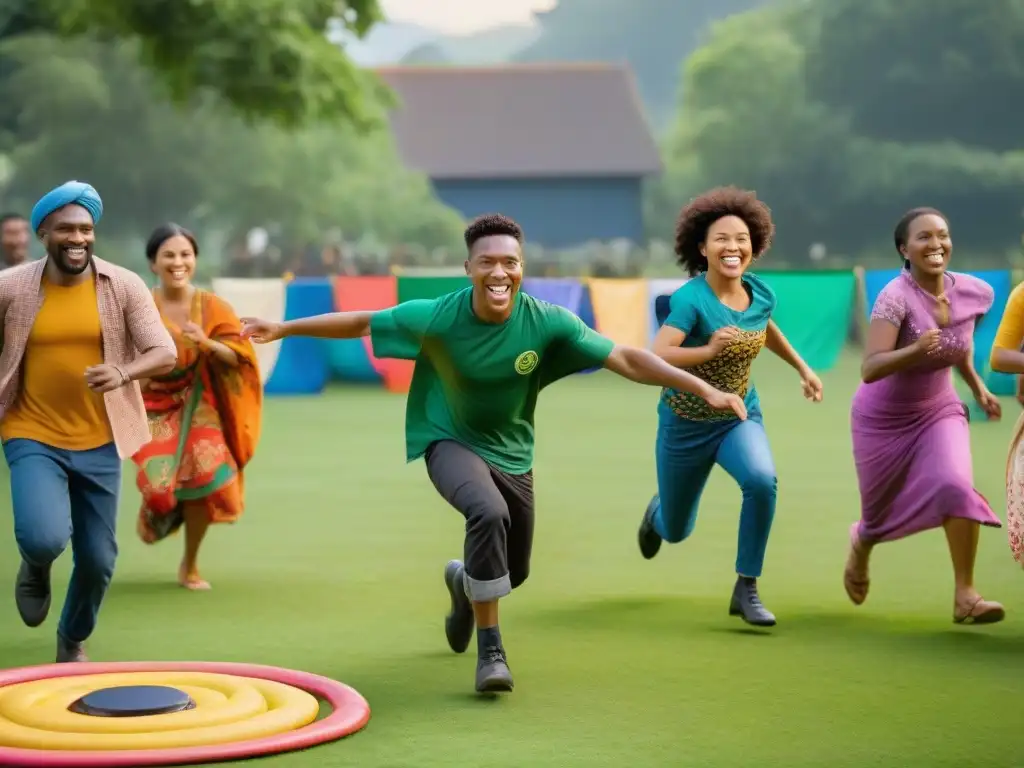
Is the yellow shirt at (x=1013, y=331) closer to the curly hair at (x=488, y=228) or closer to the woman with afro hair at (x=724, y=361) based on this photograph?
the woman with afro hair at (x=724, y=361)

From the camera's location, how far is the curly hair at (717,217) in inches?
348

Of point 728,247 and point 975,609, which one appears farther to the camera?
point 728,247

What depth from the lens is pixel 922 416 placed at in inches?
Answer: 341

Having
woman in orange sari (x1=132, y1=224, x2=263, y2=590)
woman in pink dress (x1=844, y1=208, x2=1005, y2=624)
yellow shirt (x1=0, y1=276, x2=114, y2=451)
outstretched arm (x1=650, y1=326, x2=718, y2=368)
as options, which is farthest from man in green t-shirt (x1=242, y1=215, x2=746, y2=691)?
woman in orange sari (x1=132, y1=224, x2=263, y2=590)

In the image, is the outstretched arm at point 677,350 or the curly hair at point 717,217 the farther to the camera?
the curly hair at point 717,217

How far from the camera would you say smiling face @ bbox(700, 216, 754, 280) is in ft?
28.2

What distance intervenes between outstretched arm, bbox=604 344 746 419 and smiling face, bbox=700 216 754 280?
145 centimetres

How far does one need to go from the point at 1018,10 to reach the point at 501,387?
195 ft

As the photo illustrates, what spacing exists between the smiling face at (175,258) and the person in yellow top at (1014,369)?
3.94 m

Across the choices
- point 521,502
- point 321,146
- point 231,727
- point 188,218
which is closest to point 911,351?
point 521,502

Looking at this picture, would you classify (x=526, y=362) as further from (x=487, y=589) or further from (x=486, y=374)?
(x=487, y=589)

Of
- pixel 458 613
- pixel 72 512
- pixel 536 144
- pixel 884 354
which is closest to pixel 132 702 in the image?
pixel 72 512

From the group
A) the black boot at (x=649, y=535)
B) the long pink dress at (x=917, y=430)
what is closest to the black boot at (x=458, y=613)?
the black boot at (x=649, y=535)

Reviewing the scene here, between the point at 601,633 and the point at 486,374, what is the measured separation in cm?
174
